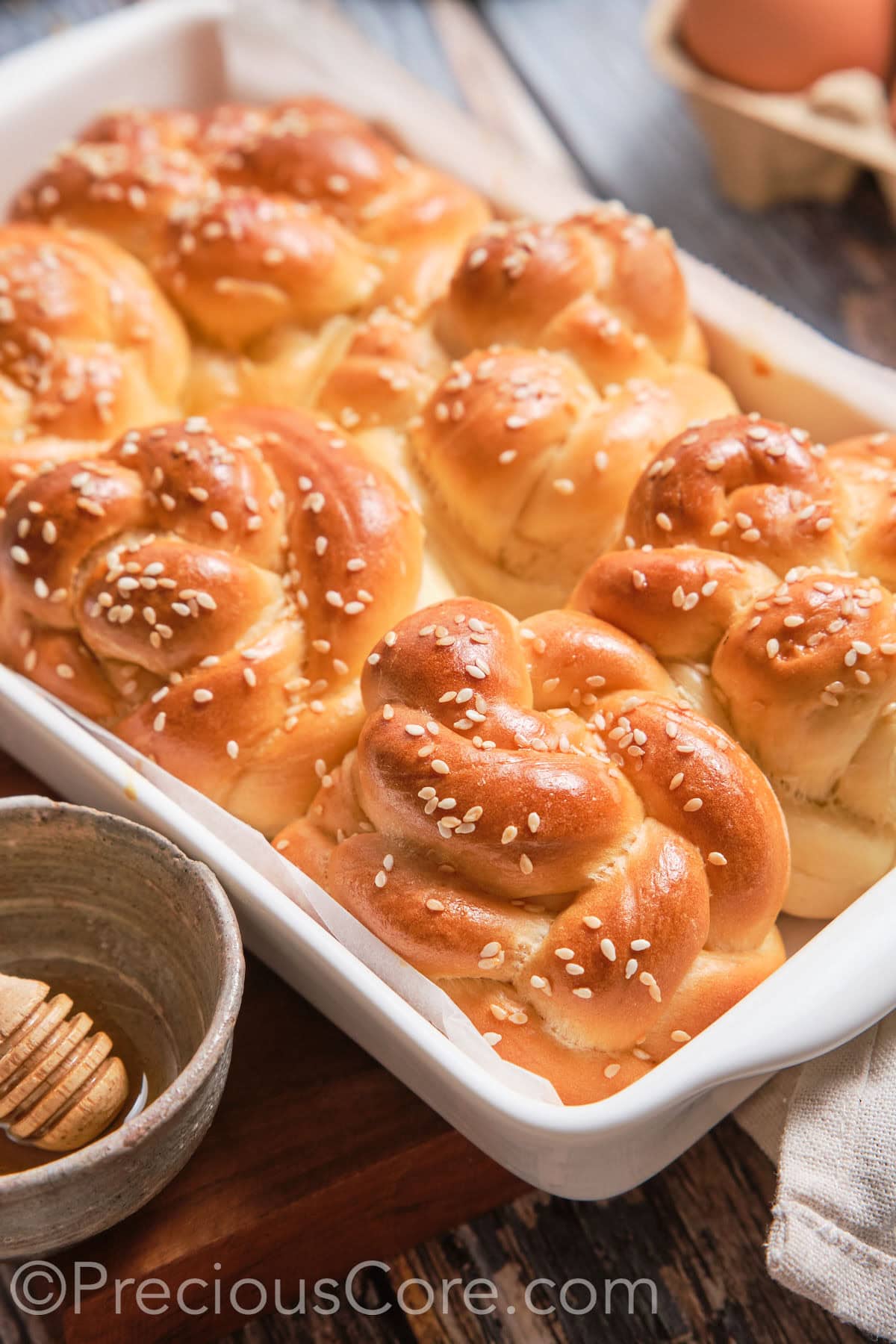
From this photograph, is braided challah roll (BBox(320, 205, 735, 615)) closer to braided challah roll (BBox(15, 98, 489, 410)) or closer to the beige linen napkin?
braided challah roll (BBox(15, 98, 489, 410))

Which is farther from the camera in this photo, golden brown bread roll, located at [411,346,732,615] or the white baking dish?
golden brown bread roll, located at [411,346,732,615]

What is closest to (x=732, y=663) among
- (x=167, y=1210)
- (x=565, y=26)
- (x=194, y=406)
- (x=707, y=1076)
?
(x=707, y=1076)

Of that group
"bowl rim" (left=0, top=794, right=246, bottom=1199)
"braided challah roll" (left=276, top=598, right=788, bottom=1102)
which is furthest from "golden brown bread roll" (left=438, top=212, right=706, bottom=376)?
"bowl rim" (left=0, top=794, right=246, bottom=1199)

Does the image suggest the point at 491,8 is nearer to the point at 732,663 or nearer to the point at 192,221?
the point at 192,221

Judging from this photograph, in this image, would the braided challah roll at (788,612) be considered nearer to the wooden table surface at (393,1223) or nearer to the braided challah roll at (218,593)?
the braided challah roll at (218,593)

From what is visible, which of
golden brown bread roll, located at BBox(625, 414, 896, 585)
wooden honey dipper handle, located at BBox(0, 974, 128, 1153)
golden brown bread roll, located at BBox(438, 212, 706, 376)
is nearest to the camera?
wooden honey dipper handle, located at BBox(0, 974, 128, 1153)

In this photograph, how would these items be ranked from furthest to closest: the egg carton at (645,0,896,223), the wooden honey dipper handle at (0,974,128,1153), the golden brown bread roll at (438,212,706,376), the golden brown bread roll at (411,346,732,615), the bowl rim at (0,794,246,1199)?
the egg carton at (645,0,896,223) < the golden brown bread roll at (438,212,706,376) < the golden brown bread roll at (411,346,732,615) < the wooden honey dipper handle at (0,974,128,1153) < the bowl rim at (0,794,246,1199)

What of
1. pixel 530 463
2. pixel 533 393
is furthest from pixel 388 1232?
pixel 533 393
